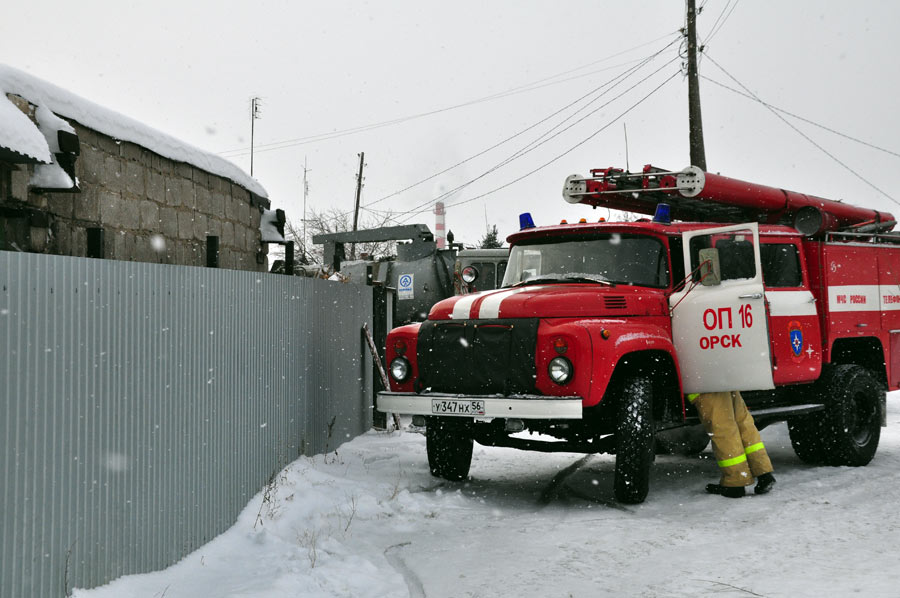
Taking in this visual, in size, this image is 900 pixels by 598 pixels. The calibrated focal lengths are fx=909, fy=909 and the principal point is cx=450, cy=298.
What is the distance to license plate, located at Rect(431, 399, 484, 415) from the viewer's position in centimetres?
702

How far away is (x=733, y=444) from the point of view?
297 inches

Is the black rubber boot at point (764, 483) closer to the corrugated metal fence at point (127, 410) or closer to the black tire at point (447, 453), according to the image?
the black tire at point (447, 453)

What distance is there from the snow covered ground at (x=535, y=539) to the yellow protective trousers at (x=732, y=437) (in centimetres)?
24

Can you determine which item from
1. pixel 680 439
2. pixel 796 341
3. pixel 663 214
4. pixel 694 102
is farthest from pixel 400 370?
pixel 694 102

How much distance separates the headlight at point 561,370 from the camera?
22.4ft

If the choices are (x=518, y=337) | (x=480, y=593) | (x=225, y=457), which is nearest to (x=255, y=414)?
(x=225, y=457)

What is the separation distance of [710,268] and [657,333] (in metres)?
0.74

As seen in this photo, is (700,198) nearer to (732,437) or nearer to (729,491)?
(732,437)

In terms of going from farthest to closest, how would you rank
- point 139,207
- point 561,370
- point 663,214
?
point 139,207
point 663,214
point 561,370

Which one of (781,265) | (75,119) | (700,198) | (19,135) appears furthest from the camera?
(700,198)

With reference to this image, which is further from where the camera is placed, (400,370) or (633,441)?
(400,370)

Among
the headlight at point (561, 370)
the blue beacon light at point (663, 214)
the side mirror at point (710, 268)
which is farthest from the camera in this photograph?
the blue beacon light at point (663, 214)

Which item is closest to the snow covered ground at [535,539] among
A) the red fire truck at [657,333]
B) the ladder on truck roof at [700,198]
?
the red fire truck at [657,333]

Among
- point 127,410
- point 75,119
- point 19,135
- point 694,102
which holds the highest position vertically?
point 694,102
